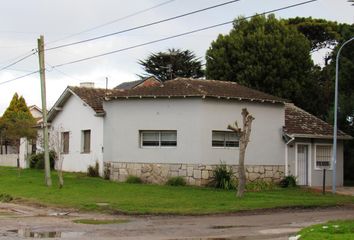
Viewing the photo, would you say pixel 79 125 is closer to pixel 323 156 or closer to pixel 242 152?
pixel 323 156

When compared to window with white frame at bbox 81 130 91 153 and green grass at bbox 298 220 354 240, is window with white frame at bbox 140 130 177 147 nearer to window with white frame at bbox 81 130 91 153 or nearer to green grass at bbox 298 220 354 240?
window with white frame at bbox 81 130 91 153

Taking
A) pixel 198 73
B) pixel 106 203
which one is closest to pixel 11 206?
pixel 106 203

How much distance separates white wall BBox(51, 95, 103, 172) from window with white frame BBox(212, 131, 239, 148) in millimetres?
6638

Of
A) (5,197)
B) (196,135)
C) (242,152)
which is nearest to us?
(242,152)

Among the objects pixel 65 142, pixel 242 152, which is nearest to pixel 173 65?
pixel 65 142

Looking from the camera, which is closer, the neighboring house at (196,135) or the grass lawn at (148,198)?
the grass lawn at (148,198)

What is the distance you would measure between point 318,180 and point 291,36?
14.7 metres

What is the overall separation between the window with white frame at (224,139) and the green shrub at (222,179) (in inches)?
61.2

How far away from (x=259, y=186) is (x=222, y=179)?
7.45 feet

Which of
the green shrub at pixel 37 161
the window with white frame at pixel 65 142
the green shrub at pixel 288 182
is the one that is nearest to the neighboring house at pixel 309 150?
the green shrub at pixel 288 182

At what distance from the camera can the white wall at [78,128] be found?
32094 mm

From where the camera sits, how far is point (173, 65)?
5950 cm

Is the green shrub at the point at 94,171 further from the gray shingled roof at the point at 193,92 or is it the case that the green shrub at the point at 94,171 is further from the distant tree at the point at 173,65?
the distant tree at the point at 173,65

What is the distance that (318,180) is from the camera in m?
31.6
